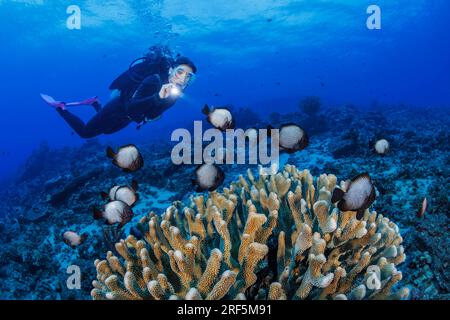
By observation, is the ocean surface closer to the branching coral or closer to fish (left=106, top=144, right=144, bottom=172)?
the branching coral

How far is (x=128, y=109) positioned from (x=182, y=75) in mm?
2000

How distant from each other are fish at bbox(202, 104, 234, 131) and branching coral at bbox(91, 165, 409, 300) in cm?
106

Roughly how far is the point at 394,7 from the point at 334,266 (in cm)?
5123

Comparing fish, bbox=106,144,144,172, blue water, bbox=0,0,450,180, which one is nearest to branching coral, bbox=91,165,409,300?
fish, bbox=106,144,144,172

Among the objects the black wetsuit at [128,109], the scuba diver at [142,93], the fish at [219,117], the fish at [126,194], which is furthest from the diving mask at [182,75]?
the fish at [126,194]

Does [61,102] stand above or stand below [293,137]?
below

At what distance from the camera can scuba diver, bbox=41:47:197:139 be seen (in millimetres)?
5715

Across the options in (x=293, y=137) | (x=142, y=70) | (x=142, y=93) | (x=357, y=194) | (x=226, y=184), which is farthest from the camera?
(x=142, y=70)

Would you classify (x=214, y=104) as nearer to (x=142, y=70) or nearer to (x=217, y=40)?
(x=217, y=40)

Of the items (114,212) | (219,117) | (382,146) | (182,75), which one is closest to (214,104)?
(182,75)

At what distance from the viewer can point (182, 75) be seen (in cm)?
562

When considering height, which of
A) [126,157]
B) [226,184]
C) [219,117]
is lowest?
[226,184]

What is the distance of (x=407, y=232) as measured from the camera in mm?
4527

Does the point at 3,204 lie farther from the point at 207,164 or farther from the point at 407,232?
the point at 407,232
